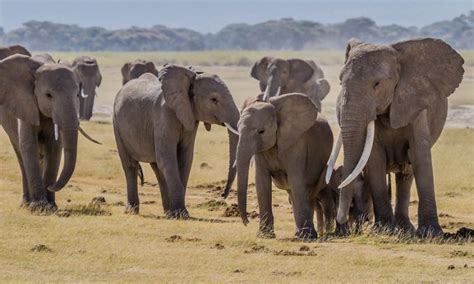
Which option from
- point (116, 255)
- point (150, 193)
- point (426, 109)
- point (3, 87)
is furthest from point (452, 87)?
point (150, 193)

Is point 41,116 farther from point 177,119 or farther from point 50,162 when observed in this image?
point 177,119

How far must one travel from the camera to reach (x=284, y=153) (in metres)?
16.3

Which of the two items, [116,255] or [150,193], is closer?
[116,255]

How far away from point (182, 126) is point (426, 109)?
3.89 m

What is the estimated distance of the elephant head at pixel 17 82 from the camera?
18719mm

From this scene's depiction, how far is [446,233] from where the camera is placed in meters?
16.8

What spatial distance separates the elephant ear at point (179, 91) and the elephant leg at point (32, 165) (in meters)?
2.00

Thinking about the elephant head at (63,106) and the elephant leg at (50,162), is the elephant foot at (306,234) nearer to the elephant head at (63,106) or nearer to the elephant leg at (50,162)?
the elephant head at (63,106)

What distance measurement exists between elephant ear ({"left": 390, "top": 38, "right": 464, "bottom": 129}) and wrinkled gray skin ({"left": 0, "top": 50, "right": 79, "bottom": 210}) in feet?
15.3

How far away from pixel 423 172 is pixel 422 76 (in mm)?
1217

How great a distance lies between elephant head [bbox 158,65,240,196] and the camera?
18578 mm

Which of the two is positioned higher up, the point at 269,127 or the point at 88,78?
the point at 269,127

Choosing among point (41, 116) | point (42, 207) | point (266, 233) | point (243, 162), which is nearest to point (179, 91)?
point (41, 116)

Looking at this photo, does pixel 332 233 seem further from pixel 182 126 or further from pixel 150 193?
pixel 150 193
